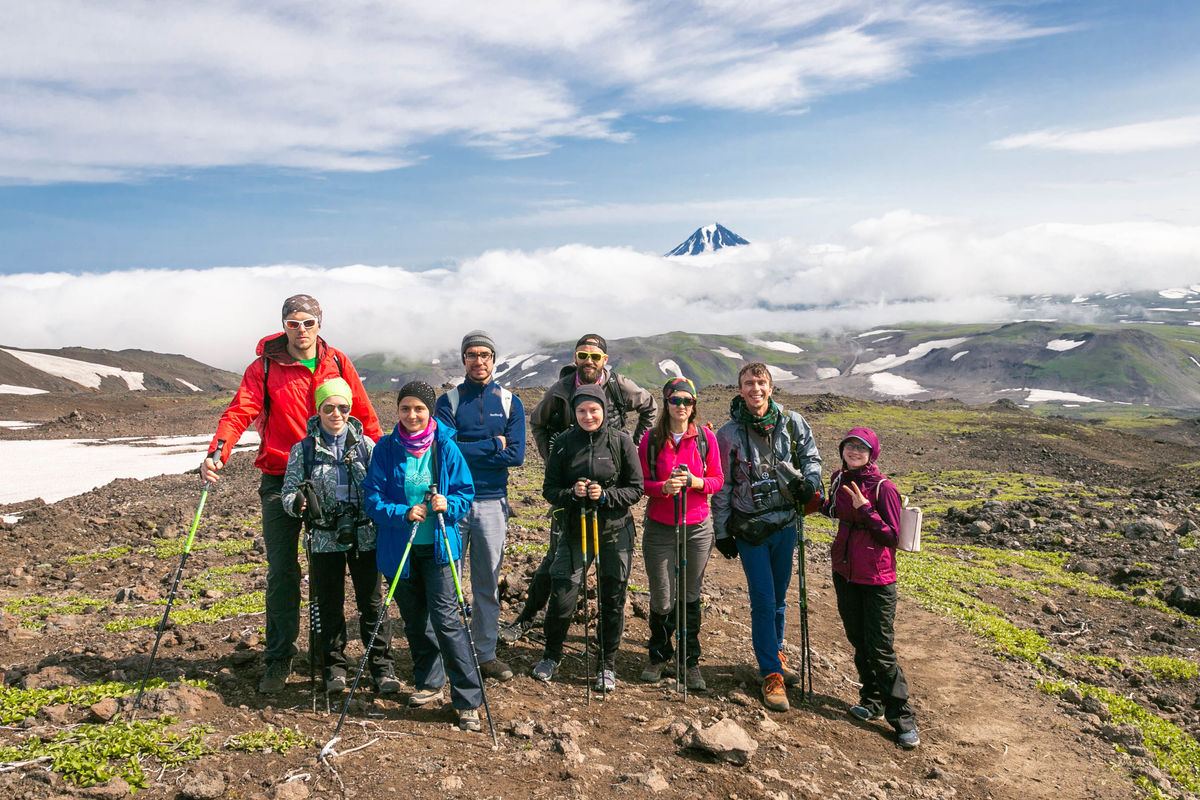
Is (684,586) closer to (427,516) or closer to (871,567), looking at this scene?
(871,567)

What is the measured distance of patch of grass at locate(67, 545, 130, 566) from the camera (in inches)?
489

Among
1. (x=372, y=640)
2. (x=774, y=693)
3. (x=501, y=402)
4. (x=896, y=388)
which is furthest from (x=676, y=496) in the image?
(x=896, y=388)

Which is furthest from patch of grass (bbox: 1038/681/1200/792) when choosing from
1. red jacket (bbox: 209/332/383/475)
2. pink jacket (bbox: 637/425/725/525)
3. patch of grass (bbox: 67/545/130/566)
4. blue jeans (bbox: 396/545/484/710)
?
patch of grass (bbox: 67/545/130/566)

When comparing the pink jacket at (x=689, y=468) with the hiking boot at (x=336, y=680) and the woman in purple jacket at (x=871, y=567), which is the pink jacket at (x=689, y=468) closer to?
the woman in purple jacket at (x=871, y=567)

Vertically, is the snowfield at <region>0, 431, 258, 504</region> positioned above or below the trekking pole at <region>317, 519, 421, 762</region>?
below

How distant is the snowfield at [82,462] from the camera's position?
24922 mm

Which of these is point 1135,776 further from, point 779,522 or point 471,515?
point 471,515

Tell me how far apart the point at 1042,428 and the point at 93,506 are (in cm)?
5163

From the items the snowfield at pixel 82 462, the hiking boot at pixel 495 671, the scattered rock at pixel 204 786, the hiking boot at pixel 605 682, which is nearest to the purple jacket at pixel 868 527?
the hiking boot at pixel 605 682

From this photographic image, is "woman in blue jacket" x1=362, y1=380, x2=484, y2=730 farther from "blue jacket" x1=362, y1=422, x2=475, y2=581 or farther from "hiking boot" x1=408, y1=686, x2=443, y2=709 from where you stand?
"hiking boot" x1=408, y1=686, x2=443, y2=709

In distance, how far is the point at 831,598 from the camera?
38.3ft

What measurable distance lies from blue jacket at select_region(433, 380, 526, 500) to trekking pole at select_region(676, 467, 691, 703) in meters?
1.57

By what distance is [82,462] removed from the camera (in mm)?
31438

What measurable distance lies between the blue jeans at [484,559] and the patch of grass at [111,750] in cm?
227
